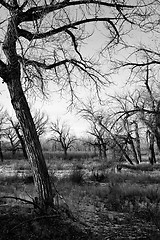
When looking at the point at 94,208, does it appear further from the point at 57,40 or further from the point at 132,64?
the point at 132,64

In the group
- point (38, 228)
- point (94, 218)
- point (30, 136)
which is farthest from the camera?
point (94, 218)

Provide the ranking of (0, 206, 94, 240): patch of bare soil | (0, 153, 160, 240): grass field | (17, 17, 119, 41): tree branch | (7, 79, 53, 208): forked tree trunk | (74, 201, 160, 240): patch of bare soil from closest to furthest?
(0, 206, 94, 240): patch of bare soil
(0, 153, 160, 240): grass field
(74, 201, 160, 240): patch of bare soil
(17, 17, 119, 41): tree branch
(7, 79, 53, 208): forked tree trunk

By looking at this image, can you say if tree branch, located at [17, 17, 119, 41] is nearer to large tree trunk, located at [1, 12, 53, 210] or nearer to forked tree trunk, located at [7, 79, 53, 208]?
large tree trunk, located at [1, 12, 53, 210]

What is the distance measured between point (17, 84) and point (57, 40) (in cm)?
136

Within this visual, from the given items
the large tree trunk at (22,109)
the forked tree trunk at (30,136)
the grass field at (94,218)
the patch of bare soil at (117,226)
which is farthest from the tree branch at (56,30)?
the patch of bare soil at (117,226)

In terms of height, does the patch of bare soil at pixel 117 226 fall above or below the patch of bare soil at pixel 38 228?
below

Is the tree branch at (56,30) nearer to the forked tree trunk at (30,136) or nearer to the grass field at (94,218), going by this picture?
the forked tree trunk at (30,136)

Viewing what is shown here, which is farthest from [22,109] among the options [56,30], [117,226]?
[117,226]

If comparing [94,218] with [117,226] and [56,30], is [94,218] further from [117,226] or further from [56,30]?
[56,30]

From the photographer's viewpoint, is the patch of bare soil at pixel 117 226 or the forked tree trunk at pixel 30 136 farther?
the forked tree trunk at pixel 30 136

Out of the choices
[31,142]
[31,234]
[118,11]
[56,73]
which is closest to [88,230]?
[31,234]

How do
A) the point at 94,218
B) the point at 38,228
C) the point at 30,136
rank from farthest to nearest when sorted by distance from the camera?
the point at 94,218 → the point at 30,136 → the point at 38,228

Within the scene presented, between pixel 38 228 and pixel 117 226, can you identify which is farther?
pixel 117 226

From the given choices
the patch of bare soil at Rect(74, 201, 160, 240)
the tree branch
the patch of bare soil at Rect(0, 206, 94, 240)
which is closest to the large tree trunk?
the tree branch
